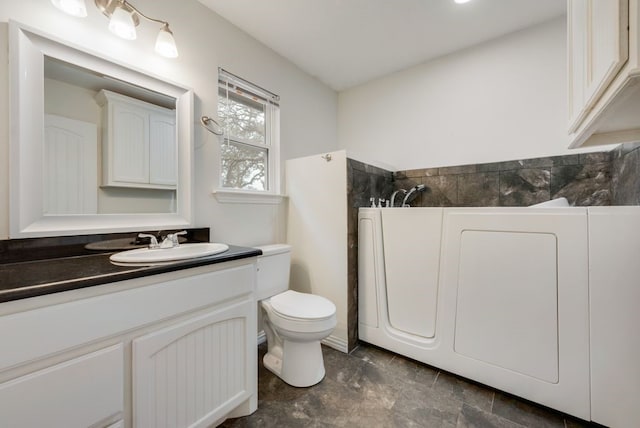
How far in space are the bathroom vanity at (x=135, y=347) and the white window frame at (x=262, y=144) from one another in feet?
2.46

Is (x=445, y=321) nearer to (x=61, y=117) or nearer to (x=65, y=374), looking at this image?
(x=65, y=374)

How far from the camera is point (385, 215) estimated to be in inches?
77.0

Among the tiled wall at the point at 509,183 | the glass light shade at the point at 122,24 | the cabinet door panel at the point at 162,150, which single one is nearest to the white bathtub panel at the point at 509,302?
the tiled wall at the point at 509,183

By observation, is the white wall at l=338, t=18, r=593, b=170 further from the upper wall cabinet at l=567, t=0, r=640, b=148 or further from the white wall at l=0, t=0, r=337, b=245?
the upper wall cabinet at l=567, t=0, r=640, b=148

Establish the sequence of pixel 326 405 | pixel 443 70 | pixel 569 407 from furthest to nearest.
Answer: pixel 443 70
pixel 326 405
pixel 569 407

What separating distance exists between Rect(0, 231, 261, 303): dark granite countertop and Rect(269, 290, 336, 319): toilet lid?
54cm

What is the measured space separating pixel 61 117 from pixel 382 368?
7.50 ft

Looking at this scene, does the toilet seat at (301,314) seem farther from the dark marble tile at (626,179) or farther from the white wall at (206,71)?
the dark marble tile at (626,179)

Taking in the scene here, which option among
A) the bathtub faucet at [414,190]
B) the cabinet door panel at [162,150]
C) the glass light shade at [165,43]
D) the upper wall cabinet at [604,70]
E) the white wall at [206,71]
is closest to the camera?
the upper wall cabinet at [604,70]

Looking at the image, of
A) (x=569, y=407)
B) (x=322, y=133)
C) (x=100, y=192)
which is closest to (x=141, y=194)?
(x=100, y=192)

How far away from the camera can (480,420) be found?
1.31 meters

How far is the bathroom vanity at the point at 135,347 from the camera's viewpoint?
0.72 metres

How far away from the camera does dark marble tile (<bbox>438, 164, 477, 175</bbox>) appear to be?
87.2 inches

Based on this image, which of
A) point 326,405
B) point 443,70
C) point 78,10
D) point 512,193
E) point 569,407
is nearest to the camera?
point 78,10
